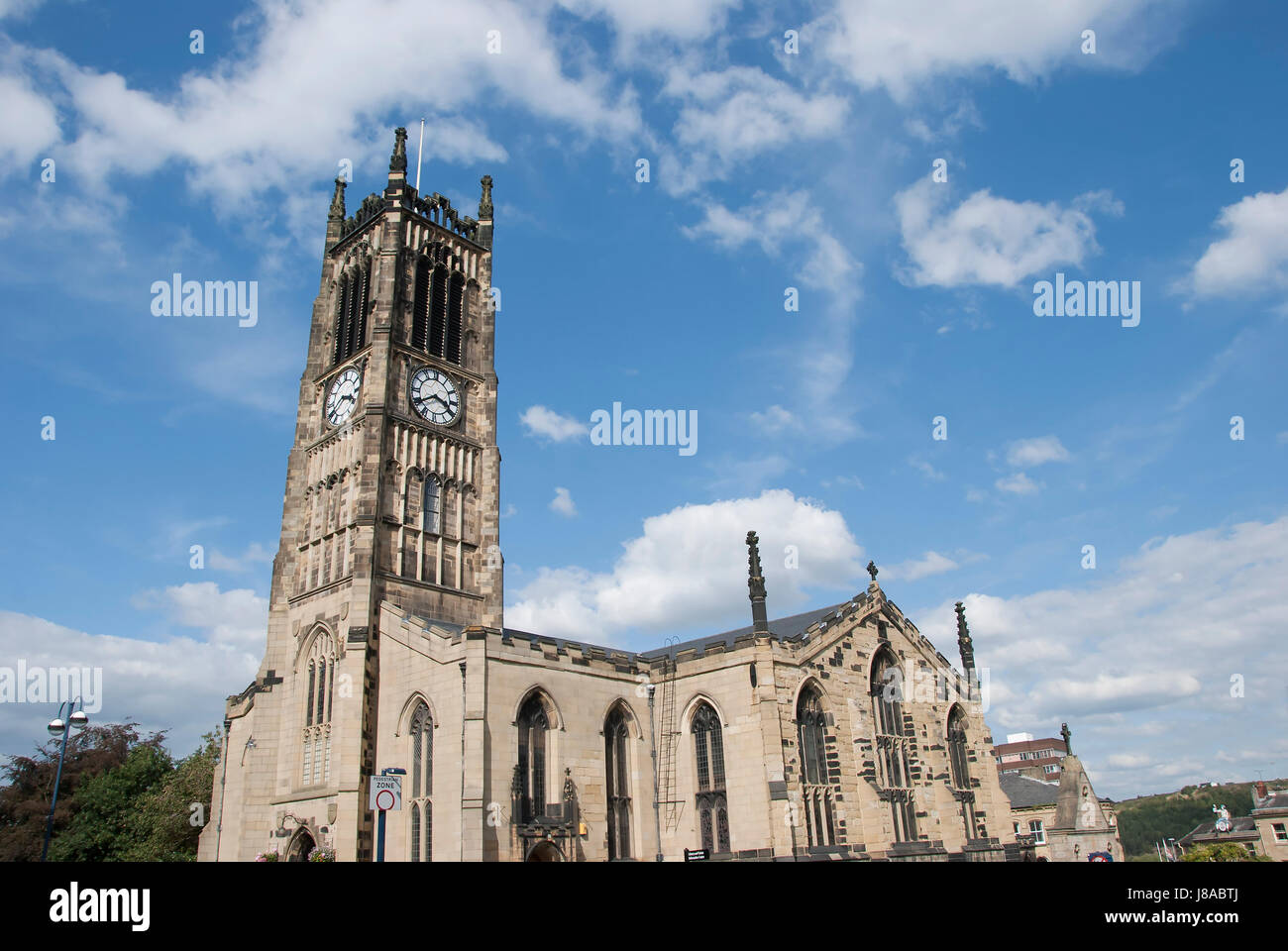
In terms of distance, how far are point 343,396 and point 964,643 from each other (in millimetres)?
34654

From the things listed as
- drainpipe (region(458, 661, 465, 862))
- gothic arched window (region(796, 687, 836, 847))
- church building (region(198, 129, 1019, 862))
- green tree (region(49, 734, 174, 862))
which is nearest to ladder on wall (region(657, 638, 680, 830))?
church building (region(198, 129, 1019, 862))

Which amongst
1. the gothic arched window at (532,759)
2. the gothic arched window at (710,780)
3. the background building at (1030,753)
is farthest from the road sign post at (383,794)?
the background building at (1030,753)

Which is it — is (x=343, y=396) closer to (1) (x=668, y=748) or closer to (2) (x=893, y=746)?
(1) (x=668, y=748)

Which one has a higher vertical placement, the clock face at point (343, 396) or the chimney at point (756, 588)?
the clock face at point (343, 396)

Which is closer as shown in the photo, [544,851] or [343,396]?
[544,851]

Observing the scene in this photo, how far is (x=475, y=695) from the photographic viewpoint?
1220 inches

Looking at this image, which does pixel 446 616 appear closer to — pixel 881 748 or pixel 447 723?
pixel 447 723

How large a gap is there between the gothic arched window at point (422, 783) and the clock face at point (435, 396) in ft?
52.6

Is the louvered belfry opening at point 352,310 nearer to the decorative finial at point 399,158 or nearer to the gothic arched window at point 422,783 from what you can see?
the decorative finial at point 399,158

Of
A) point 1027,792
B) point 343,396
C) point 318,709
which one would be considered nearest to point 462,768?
point 318,709

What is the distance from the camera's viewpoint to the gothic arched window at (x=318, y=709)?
119 ft

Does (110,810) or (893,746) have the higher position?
(893,746)

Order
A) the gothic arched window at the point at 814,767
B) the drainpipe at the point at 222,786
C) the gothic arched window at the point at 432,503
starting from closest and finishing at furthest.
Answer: the gothic arched window at the point at 814,767 → the drainpipe at the point at 222,786 → the gothic arched window at the point at 432,503

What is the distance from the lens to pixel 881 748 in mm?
39188
